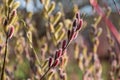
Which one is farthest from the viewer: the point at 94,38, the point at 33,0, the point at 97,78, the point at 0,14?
the point at 33,0

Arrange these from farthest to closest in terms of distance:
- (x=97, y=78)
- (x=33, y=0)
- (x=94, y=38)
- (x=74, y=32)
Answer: (x=33, y=0), (x=97, y=78), (x=94, y=38), (x=74, y=32)

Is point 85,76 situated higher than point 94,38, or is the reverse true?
point 94,38

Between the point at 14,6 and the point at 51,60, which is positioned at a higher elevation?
the point at 14,6

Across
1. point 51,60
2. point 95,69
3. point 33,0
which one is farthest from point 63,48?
point 33,0

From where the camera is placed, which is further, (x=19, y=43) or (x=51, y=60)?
(x=19, y=43)

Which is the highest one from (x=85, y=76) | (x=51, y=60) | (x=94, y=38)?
(x=51, y=60)

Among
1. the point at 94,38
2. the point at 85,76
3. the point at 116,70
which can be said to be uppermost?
the point at 94,38

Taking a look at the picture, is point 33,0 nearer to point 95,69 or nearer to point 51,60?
point 95,69

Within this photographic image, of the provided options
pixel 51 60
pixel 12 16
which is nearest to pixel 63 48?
pixel 51 60

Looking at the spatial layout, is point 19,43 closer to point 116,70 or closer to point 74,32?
point 116,70
